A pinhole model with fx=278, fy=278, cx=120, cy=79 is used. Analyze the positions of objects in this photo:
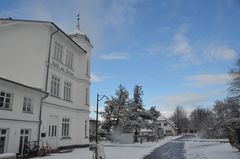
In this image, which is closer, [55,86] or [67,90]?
[55,86]

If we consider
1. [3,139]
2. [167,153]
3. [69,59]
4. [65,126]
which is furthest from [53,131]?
[167,153]

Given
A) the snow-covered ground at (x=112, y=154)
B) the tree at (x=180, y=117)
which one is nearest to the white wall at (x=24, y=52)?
the snow-covered ground at (x=112, y=154)

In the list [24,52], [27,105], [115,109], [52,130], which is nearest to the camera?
[27,105]

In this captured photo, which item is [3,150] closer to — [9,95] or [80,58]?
[9,95]

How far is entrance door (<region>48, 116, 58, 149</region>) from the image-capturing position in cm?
2535

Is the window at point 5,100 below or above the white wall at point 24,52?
below

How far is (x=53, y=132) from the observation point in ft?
85.9

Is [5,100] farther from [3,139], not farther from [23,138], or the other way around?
[23,138]

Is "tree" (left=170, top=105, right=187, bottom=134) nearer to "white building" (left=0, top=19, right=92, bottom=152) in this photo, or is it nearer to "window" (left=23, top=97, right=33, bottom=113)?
"white building" (left=0, top=19, right=92, bottom=152)

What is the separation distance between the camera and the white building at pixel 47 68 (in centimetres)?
2447

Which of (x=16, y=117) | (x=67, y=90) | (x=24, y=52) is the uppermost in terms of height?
(x=24, y=52)

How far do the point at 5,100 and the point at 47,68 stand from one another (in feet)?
21.7

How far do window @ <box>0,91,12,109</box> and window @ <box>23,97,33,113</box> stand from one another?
1672 millimetres

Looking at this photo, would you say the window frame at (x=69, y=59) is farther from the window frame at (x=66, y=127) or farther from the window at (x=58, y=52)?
the window frame at (x=66, y=127)
